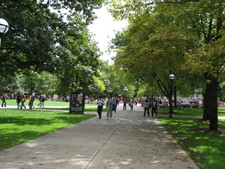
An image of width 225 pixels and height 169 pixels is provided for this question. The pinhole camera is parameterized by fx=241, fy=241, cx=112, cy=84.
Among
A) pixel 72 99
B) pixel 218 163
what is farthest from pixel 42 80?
pixel 218 163

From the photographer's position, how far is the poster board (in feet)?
74.3

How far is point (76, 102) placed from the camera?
899 inches

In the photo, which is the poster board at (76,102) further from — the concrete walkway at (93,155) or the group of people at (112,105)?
the concrete walkway at (93,155)

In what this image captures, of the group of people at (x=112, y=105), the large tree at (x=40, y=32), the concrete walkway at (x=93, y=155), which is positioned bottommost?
the concrete walkway at (x=93, y=155)

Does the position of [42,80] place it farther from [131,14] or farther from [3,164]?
[3,164]

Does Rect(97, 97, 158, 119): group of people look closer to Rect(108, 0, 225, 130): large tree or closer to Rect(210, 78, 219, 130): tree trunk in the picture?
Rect(108, 0, 225, 130): large tree

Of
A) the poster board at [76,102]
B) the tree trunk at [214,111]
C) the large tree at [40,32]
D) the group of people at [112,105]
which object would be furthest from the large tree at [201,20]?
the poster board at [76,102]

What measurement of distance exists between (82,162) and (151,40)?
746 cm

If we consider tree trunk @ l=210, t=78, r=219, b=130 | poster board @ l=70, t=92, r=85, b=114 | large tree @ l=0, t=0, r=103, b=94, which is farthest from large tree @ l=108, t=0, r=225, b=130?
poster board @ l=70, t=92, r=85, b=114

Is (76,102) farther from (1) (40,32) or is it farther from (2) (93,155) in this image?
(2) (93,155)

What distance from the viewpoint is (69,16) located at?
1541 cm

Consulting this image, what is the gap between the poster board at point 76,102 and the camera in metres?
22.7

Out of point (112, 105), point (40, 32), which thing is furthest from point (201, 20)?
point (40, 32)

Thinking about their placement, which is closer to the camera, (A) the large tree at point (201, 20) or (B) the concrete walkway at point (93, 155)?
(B) the concrete walkway at point (93, 155)
